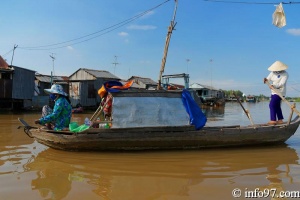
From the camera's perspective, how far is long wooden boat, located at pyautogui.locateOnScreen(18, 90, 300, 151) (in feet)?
18.9

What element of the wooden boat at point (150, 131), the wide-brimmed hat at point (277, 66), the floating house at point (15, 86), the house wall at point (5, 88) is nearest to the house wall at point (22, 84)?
the floating house at point (15, 86)

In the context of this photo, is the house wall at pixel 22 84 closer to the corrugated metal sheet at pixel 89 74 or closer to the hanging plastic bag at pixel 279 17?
the corrugated metal sheet at pixel 89 74

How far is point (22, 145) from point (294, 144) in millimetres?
6793

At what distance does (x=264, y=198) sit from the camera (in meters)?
3.49

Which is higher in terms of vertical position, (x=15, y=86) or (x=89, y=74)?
(x=89, y=74)

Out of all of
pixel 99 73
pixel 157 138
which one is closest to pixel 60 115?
pixel 157 138

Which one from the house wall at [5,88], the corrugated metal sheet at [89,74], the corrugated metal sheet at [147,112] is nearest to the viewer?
the corrugated metal sheet at [147,112]

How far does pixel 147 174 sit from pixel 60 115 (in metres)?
2.55

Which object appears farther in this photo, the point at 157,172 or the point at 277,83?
the point at 277,83

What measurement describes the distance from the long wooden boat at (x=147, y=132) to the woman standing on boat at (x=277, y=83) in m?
0.84

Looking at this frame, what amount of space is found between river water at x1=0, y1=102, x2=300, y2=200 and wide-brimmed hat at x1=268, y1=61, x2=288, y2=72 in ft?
6.41

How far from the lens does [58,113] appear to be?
19.1 ft

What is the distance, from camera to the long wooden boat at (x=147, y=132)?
5770mm

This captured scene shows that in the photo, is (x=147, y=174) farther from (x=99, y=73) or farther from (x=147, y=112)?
(x=99, y=73)
